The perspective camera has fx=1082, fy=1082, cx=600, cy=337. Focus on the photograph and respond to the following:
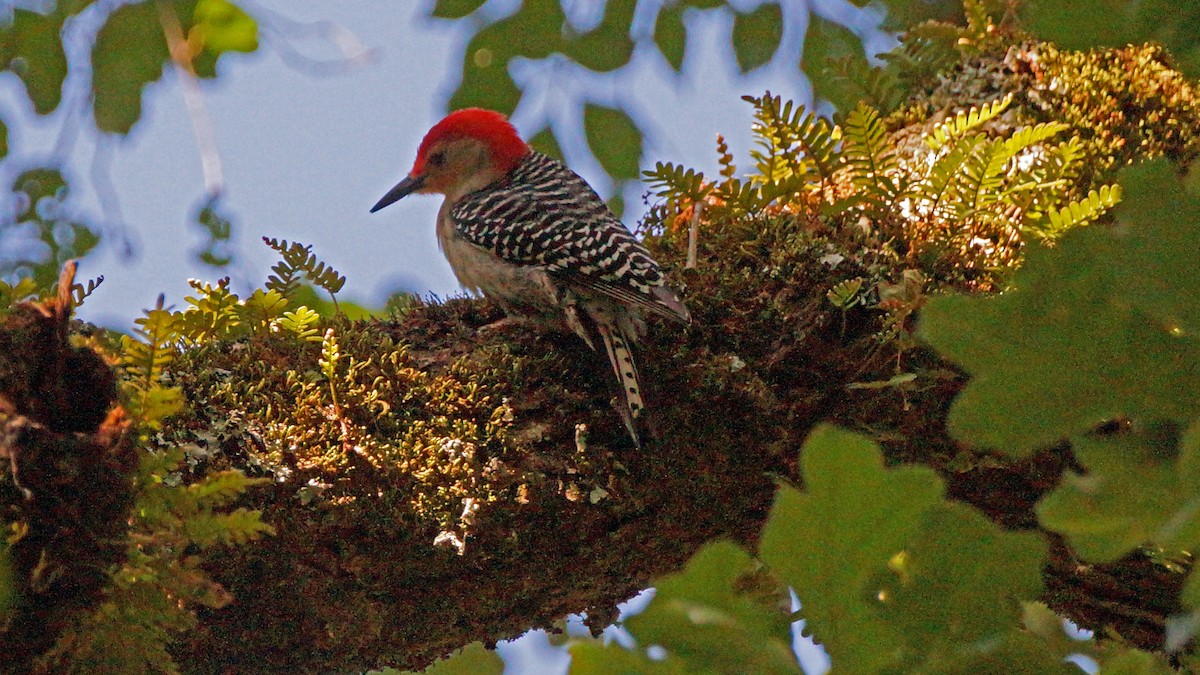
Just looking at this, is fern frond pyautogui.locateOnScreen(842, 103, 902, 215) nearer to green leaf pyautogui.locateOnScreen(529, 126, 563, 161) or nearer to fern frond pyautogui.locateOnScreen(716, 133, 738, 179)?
fern frond pyautogui.locateOnScreen(716, 133, 738, 179)

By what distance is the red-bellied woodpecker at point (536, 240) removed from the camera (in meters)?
3.13

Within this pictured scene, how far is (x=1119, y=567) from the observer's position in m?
2.60

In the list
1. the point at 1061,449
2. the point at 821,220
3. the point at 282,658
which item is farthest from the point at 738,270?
the point at 282,658

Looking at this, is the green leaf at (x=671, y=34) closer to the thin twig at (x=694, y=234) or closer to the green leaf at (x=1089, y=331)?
the thin twig at (x=694, y=234)

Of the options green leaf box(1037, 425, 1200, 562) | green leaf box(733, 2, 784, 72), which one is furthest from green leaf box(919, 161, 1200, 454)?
green leaf box(733, 2, 784, 72)

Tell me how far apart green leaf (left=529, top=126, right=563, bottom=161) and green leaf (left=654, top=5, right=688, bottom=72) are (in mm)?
748

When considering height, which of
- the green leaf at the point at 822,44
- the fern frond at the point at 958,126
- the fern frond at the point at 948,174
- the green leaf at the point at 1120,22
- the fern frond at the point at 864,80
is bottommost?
the green leaf at the point at 1120,22

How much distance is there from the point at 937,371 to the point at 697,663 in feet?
5.95

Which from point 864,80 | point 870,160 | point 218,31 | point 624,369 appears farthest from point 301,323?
point 218,31

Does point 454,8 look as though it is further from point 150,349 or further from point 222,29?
point 150,349

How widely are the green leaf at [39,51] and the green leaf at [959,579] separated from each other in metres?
4.55

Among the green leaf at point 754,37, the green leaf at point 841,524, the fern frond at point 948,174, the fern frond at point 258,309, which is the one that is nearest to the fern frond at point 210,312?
the fern frond at point 258,309

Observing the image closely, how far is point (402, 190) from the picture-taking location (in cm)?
541

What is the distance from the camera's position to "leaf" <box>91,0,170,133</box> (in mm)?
4586
